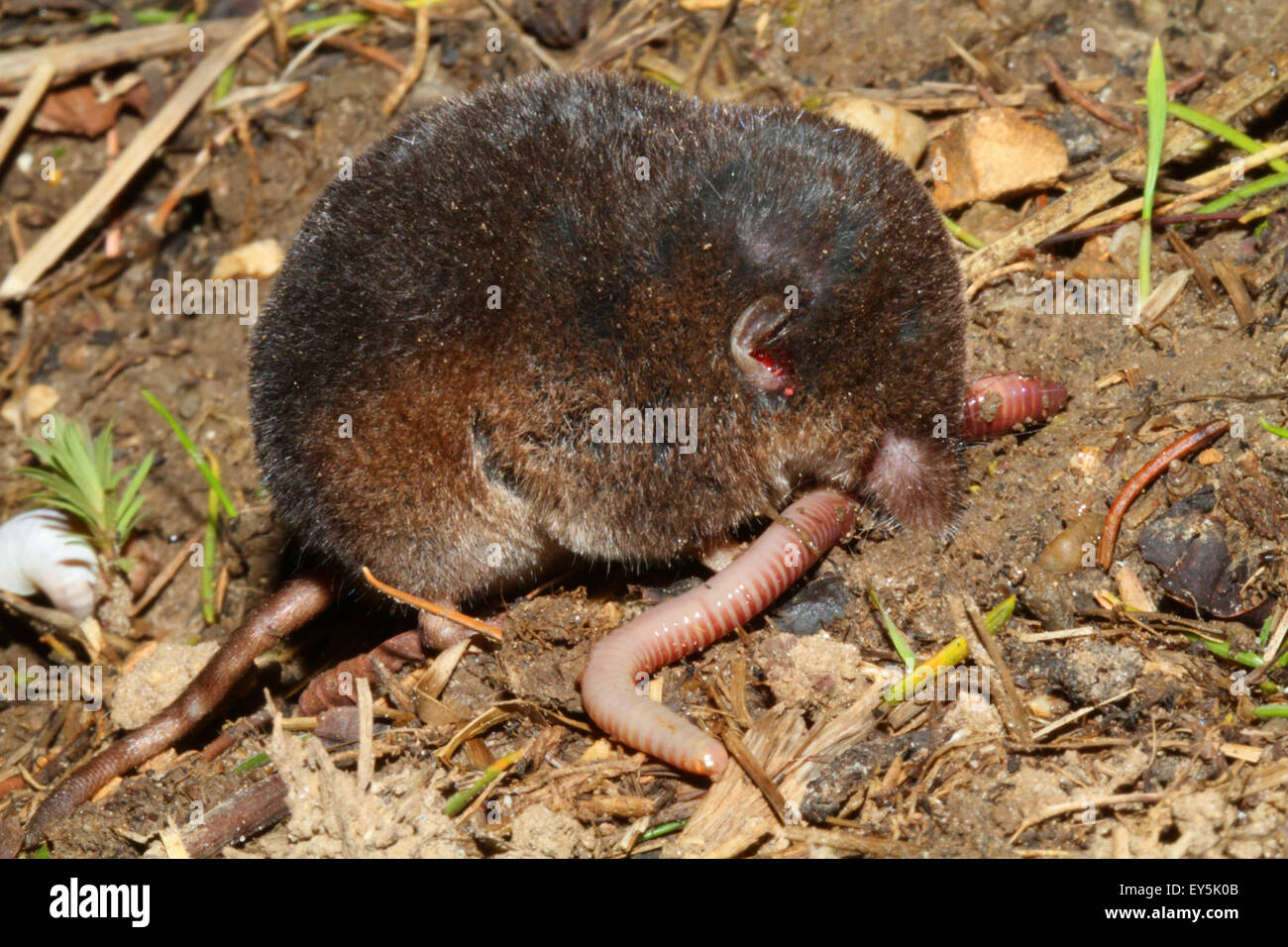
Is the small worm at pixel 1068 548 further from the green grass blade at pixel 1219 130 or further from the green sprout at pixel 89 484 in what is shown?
the green sprout at pixel 89 484

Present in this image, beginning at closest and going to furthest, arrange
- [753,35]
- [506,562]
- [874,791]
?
1. [874,791]
2. [506,562]
3. [753,35]

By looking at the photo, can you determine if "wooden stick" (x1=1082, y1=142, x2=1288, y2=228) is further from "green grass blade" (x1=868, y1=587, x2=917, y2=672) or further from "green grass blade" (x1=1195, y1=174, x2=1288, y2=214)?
"green grass blade" (x1=868, y1=587, x2=917, y2=672)

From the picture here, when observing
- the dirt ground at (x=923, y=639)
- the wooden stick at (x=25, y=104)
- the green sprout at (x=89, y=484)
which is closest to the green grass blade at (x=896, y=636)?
the dirt ground at (x=923, y=639)

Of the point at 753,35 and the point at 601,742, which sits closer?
the point at 601,742

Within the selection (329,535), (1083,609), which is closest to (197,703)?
(329,535)

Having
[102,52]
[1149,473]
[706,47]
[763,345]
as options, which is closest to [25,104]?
[102,52]

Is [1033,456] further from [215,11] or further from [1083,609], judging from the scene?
[215,11]

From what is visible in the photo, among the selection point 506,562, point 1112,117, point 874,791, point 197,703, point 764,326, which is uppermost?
point 1112,117
